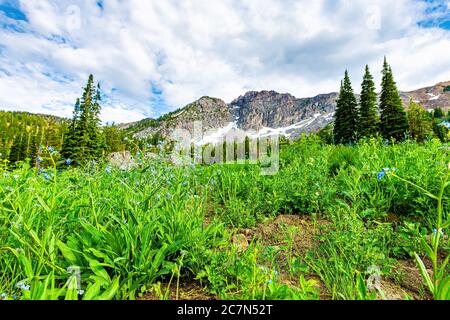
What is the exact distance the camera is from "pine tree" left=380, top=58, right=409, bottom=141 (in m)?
28.7

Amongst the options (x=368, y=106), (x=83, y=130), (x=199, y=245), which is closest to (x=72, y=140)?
(x=83, y=130)

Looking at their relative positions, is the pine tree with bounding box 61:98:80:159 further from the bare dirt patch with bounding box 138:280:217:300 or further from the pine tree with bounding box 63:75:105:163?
the bare dirt patch with bounding box 138:280:217:300

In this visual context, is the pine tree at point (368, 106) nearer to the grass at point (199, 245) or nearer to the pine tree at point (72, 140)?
the grass at point (199, 245)

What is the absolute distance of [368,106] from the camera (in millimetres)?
29891

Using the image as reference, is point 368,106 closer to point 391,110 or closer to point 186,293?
point 391,110

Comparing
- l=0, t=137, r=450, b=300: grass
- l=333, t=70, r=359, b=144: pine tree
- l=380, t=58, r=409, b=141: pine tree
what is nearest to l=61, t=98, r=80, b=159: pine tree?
l=0, t=137, r=450, b=300: grass

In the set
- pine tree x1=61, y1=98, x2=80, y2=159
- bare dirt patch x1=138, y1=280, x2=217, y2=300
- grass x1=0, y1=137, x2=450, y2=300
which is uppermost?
pine tree x1=61, y1=98, x2=80, y2=159

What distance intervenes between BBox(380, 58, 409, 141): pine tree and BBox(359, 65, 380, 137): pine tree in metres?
0.96

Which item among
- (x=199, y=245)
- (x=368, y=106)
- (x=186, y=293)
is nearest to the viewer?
(x=186, y=293)

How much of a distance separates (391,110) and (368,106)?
2.61 m

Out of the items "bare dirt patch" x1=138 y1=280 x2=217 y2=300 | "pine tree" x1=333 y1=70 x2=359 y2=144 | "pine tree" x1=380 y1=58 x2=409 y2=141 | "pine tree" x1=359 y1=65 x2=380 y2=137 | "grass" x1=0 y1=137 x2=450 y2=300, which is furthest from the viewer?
"pine tree" x1=333 y1=70 x2=359 y2=144

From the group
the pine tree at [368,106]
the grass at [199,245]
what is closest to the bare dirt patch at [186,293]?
the grass at [199,245]

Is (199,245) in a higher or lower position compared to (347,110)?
lower
